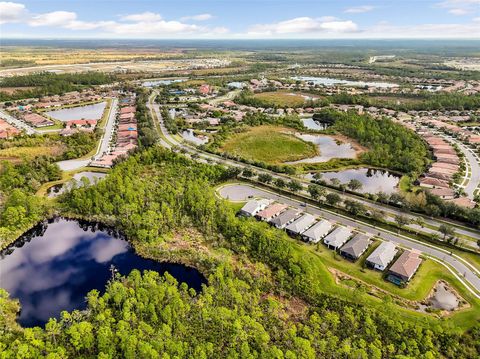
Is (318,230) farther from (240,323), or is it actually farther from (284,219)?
(240,323)

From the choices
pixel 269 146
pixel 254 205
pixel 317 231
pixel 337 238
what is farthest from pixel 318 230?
pixel 269 146

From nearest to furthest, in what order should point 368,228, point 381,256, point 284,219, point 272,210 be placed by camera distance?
point 381,256 → point 368,228 → point 284,219 → point 272,210

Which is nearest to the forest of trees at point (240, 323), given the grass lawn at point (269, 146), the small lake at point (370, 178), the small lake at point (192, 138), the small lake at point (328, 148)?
the small lake at point (370, 178)

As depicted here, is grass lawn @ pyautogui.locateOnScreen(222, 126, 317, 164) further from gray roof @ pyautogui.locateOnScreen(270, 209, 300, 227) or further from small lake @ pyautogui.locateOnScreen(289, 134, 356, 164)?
gray roof @ pyautogui.locateOnScreen(270, 209, 300, 227)

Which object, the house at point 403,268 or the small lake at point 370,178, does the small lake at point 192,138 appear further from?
the house at point 403,268

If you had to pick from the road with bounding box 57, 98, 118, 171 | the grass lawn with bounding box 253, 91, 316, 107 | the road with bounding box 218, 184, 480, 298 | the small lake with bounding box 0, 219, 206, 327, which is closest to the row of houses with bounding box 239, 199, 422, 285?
the road with bounding box 218, 184, 480, 298
